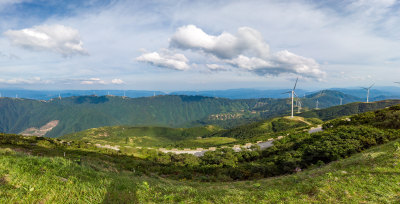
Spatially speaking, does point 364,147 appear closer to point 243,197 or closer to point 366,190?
point 366,190

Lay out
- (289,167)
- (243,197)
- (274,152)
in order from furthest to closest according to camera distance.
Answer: (274,152)
(289,167)
(243,197)

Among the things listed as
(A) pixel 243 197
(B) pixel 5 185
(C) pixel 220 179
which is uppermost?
(B) pixel 5 185

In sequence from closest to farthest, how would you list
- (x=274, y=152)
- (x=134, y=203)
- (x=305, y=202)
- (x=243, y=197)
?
(x=134, y=203) < (x=305, y=202) < (x=243, y=197) < (x=274, y=152)

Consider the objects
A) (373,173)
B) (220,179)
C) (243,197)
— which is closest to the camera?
(243,197)

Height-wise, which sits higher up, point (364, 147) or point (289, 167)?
point (364, 147)

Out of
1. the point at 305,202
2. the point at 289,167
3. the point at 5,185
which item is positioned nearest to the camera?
the point at 5,185

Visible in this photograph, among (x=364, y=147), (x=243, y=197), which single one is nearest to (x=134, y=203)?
(x=243, y=197)

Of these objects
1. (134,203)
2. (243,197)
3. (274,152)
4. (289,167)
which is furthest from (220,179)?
(274,152)

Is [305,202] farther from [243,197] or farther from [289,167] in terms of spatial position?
[289,167]

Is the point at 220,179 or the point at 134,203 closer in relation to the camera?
the point at 134,203
